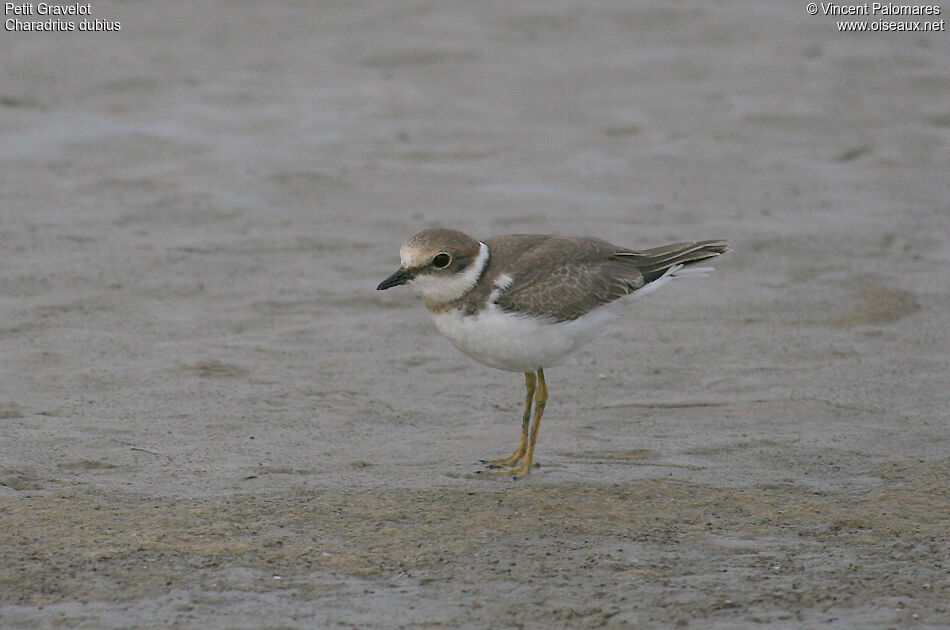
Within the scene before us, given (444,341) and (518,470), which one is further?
(444,341)

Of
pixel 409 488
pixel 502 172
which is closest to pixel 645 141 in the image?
pixel 502 172

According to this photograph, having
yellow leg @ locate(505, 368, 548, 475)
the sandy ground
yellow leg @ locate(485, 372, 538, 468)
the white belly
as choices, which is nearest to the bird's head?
the white belly

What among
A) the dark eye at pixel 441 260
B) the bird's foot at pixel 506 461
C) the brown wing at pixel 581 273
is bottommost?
the bird's foot at pixel 506 461

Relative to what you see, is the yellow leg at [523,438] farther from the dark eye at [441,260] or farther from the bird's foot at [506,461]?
the dark eye at [441,260]

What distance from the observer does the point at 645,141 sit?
12383 mm

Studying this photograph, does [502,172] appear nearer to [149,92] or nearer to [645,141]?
[645,141]

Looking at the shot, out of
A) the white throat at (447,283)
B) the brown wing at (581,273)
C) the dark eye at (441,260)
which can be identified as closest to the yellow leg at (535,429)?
the brown wing at (581,273)

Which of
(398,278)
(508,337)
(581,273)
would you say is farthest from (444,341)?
(508,337)

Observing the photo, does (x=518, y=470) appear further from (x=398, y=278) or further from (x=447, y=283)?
(x=398, y=278)

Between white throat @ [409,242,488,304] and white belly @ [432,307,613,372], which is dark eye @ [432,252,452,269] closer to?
white throat @ [409,242,488,304]

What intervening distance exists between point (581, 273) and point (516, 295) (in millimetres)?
524

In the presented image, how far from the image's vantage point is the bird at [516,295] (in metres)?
6.68

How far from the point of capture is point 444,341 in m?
8.75

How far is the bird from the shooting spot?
6.68 m
